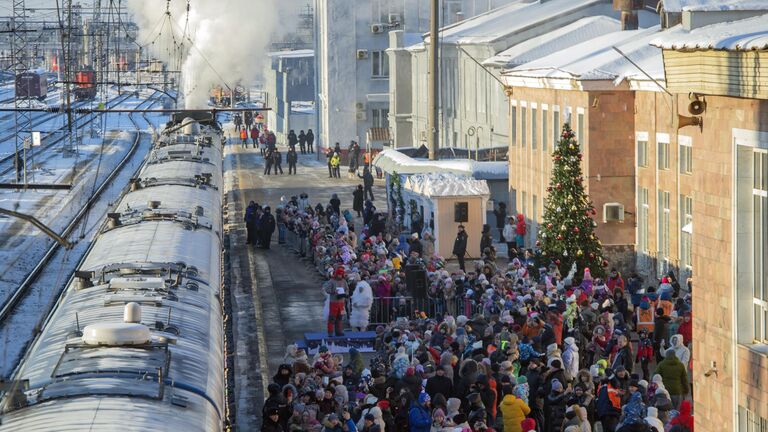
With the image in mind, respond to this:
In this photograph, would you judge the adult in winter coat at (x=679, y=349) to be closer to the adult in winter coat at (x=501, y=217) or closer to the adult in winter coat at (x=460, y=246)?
the adult in winter coat at (x=460, y=246)

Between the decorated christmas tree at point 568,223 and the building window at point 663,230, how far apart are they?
3.41 metres

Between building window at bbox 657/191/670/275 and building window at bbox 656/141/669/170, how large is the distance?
555 mm

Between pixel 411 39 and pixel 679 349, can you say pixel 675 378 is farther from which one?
pixel 411 39

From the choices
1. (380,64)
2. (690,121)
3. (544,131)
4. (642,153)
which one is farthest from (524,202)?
(380,64)

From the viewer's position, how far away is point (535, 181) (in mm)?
39562

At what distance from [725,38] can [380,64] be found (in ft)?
209

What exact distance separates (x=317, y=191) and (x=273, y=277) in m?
21.8

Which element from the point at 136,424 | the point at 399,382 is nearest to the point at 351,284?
the point at 399,382

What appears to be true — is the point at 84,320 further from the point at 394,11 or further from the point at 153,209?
the point at 394,11

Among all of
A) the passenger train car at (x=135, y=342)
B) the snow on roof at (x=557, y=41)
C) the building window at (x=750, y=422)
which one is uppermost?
the snow on roof at (x=557, y=41)

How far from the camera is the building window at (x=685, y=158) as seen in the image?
100ft

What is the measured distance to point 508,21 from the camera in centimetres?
5678

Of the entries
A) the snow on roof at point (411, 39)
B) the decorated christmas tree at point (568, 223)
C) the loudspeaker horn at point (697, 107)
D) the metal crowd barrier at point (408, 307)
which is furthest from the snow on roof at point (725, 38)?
the snow on roof at point (411, 39)

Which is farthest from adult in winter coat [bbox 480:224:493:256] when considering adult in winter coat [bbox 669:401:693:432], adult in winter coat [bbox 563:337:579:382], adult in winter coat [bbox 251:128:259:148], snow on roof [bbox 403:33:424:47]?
adult in winter coat [bbox 251:128:259:148]
